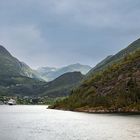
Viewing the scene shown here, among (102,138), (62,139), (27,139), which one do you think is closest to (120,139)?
(102,138)

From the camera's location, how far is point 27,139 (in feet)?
366

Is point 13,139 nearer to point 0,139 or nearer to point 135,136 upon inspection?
point 0,139

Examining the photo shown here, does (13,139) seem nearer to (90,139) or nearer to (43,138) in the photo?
(43,138)

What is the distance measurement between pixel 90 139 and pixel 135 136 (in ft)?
46.0

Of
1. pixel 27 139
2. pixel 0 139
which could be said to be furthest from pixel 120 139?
pixel 0 139

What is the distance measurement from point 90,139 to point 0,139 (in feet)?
87.1

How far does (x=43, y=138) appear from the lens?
375ft

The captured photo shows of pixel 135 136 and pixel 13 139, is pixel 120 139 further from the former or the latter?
pixel 13 139

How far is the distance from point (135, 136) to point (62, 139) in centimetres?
2197

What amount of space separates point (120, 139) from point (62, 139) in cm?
1700

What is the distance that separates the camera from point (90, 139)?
111 m

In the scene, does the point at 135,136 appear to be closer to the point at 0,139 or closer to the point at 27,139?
the point at 27,139

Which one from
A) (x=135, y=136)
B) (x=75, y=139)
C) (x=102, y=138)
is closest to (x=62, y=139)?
(x=75, y=139)

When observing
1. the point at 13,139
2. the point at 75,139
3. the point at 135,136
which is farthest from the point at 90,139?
the point at 13,139
